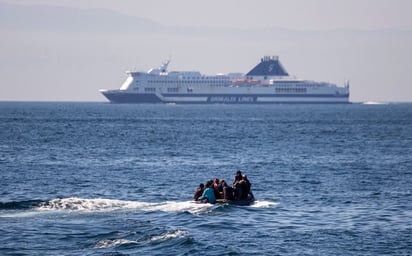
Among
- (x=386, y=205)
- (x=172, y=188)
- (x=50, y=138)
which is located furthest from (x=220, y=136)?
(x=386, y=205)

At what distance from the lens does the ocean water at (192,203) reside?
28797mm

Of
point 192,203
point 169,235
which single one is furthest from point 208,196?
point 169,235

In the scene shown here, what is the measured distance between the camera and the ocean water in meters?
28.8

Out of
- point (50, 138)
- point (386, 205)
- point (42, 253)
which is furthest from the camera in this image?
point (50, 138)

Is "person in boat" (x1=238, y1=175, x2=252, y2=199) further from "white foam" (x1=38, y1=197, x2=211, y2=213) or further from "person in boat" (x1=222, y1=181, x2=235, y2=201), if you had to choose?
"white foam" (x1=38, y1=197, x2=211, y2=213)

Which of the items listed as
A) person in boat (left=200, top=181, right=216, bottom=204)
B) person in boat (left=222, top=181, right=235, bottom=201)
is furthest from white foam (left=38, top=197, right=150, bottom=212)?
person in boat (left=222, top=181, right=235, bottom=201)

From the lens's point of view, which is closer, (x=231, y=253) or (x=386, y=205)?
(x=231, y=253)

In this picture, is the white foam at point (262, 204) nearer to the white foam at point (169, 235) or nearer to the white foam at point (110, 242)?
the white foam at point (169, 235)

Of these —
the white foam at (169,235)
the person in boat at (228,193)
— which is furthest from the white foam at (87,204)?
the white foam at (169,235)

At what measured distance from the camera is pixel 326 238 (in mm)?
29828

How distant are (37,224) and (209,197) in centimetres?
762

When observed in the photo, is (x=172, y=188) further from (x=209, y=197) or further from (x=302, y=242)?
(x=302, y=242)

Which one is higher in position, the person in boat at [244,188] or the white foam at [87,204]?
the person in boat at [244,188]

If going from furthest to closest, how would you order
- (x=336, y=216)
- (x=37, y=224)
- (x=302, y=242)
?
(x=336, y=216) → (x=37, y=224) → (x=302, y=242)
